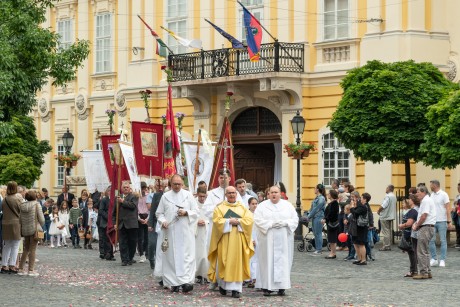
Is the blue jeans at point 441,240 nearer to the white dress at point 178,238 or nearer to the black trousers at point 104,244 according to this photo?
the white dress at point 178,238

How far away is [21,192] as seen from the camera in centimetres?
2675

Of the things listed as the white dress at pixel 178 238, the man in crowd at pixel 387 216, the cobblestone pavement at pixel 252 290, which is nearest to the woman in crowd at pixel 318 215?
the man in crowd at pixel 387 216

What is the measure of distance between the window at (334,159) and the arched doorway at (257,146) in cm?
215

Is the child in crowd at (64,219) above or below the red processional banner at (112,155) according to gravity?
below

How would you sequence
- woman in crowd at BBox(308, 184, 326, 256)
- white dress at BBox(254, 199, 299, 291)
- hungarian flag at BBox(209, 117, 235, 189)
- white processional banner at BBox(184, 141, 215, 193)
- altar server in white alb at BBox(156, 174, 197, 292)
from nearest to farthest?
white dress at BBox(254, 199, 299, 291) < altar server in white alb at BBox(156, 174, 197, 292) < hungarian flag at BBox(209, 117, 235, 189) < white processional banner at BBox(184, 141, 215, 193) < woman in crowd at BBox(308, 184, 326, 256)

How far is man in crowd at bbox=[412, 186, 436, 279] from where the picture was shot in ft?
75.8

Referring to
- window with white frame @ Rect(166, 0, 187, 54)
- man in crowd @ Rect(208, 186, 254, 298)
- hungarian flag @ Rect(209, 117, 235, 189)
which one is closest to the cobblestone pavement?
man in crowd @ Rect(208, 186, 254, 298)

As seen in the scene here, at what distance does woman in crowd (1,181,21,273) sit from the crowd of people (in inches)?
0.8

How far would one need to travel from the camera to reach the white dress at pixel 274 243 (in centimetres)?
2033

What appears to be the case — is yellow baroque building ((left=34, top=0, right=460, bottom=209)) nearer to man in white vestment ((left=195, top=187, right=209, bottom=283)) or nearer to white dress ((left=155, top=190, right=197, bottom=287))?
man in white vestment ((left=195, top=187, right=209, bottom=283))

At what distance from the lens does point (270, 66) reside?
3812cm

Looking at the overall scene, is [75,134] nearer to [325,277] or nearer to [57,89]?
[57,89]

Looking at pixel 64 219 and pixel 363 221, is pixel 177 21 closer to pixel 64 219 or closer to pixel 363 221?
pixel 64 219

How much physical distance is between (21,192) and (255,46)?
1173 centimetres
